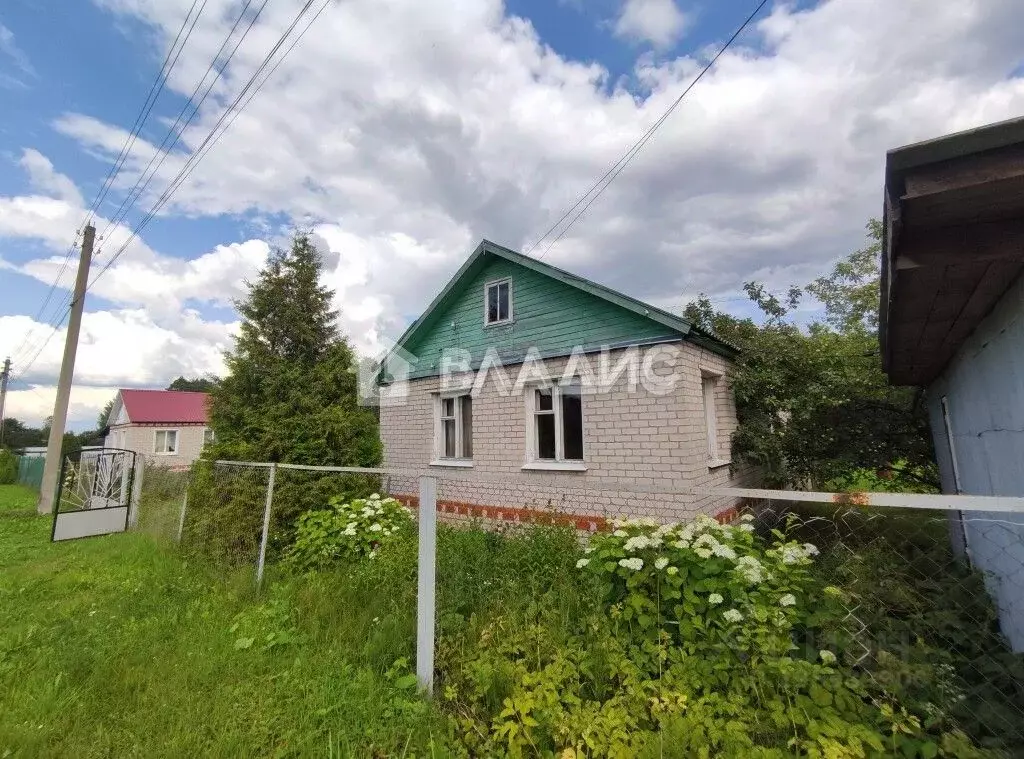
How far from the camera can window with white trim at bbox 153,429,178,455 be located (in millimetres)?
25953

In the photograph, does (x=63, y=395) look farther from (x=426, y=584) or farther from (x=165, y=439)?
(x=165, y=439)

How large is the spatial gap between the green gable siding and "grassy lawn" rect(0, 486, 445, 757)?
4.70 metres

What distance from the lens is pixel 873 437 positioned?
775cm

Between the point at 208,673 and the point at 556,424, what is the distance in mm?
5209

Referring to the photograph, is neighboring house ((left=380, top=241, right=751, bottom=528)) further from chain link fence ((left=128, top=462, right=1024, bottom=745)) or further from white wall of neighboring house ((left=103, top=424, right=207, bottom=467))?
white wall of neighboring house ((left=103, top=424, right=207, bottom=467))

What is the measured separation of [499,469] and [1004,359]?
20.0 ft

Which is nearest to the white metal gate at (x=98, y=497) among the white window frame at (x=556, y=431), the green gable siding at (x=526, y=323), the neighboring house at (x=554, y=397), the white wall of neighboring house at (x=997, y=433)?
the neighboring house at (x=554, y=397)

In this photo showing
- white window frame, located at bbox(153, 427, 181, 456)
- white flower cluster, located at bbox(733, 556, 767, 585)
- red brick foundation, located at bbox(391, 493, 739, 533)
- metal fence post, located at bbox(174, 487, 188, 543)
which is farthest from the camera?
white window frame, located at bbox(153, 427, 181, 456)

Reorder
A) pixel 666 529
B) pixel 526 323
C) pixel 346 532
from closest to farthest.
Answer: pixel 666 529
pixel 346 532
pixel 526 323

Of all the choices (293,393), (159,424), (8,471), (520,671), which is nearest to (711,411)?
(520,671)

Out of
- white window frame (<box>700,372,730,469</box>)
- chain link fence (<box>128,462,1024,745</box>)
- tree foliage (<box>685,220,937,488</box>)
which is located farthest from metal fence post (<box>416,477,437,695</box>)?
tree foliage (<box>685,220,937,488</box>)

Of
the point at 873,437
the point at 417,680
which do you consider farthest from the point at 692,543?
the point at 873,437

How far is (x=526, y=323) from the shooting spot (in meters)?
7.86

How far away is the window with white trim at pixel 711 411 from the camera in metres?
7.42
